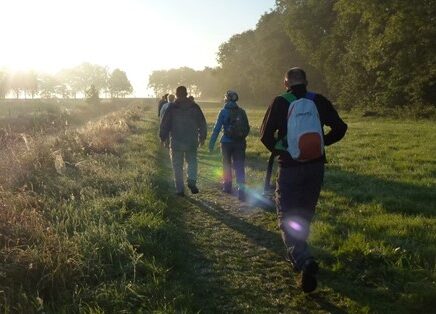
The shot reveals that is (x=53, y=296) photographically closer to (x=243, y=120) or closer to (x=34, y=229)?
(x=34, y=229)

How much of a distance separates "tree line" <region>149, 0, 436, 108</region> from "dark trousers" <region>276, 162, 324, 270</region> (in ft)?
84.4

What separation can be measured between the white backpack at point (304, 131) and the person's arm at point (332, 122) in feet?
0.73

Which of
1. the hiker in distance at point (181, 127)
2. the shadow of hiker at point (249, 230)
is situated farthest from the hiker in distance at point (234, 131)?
the shadow of hiker at point (249, 230)

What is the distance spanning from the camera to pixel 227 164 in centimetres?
988

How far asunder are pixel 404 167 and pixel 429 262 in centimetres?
676

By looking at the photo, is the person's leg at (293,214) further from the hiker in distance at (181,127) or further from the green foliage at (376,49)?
the green foliage at (376,49)

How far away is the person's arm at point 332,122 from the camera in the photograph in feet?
16.4

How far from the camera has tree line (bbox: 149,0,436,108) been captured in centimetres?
2828

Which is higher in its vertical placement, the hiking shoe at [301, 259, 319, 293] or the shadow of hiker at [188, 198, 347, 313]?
the hiking shoe at [301, 259, 319, 293]

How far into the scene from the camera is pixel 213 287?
5.01m

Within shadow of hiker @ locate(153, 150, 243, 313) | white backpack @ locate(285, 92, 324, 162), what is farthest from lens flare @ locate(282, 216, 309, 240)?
shadow of hiker @ locate(153, 150, 243, 313)

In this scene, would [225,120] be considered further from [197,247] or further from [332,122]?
[332,122]

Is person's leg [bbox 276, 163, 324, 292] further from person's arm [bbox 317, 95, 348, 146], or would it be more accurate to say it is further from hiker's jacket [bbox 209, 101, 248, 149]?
hiker's jacket [bbox 209, 101, 248, 149]

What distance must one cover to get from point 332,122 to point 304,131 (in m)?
0.50
